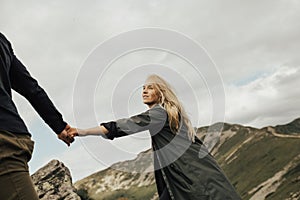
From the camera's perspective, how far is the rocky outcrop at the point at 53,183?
27453 millimetres

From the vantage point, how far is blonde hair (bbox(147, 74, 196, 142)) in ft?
23.0

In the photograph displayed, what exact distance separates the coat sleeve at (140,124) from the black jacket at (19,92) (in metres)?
1.34

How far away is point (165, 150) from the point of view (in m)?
6.86

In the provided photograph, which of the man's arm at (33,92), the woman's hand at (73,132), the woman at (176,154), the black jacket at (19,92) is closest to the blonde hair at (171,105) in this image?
the woman at (176,154)

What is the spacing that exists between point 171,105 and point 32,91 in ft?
10.5

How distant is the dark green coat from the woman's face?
0.33m

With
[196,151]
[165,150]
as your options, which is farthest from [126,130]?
[196,151]

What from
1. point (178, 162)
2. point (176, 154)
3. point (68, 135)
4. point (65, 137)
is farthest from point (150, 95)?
point (65, 137)

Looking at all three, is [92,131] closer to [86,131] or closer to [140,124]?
[86,131]

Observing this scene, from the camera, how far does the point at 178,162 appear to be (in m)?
6.76

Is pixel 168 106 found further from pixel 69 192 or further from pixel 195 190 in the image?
pixel 69 192

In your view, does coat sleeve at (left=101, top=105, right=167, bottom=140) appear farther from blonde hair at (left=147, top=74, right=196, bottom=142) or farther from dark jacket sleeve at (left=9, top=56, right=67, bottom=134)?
dark jacket sleeve at (left=9, top=56, right=67, bottom=134)

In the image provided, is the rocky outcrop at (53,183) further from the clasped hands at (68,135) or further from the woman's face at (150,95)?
the clasped hands at (68,135)

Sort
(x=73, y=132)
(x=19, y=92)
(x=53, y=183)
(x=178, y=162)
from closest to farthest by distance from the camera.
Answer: (x=19, y=92) < (x=73, y=132) < (x=178, y=162) < (x=53, y=183)
